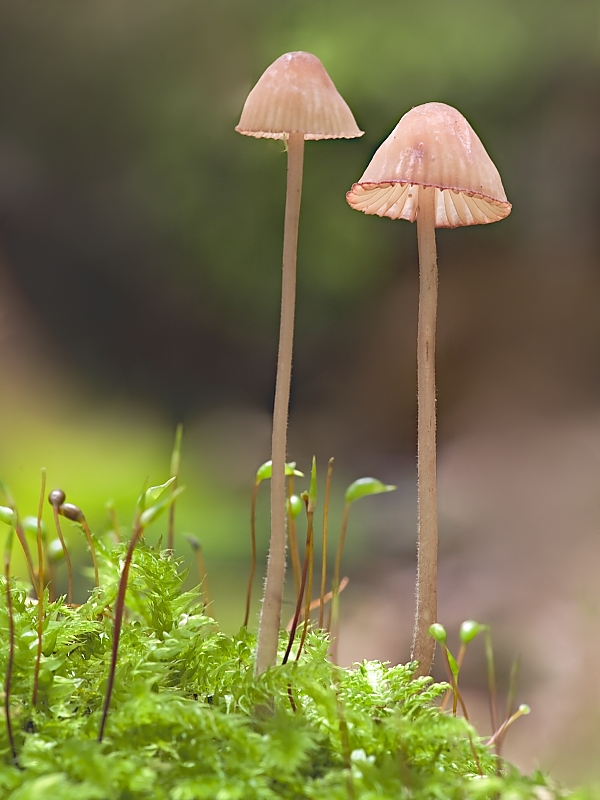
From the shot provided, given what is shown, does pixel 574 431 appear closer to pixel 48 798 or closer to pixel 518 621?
pixel 518 621

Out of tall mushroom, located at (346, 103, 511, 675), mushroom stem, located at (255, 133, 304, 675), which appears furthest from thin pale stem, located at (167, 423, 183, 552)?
tall mushroom, located at (346, 103, 511, 675)

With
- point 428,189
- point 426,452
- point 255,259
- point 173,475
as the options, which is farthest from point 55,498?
point 255,259

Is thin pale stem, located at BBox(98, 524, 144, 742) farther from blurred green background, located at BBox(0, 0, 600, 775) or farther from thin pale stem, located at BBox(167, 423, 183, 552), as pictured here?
blurred green background, located at BBox(0, 0, 600, 775)

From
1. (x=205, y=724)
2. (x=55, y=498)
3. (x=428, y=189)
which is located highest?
(x=428, y=189)

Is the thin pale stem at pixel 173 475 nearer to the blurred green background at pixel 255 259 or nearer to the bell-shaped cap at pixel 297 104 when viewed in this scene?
the bell-shaped cap at pixel 297 104

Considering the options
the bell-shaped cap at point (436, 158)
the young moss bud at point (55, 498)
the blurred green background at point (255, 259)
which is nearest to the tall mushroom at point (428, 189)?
the bell-shaped cap at point (436, 158)

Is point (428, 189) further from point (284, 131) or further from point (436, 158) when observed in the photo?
point (284, 131)

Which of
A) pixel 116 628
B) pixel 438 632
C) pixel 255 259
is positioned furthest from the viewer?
pixel 255 259
